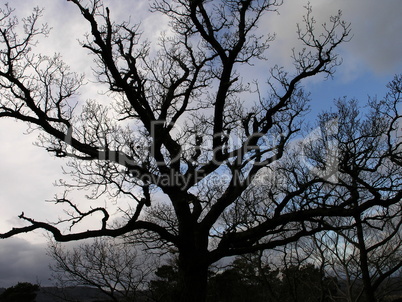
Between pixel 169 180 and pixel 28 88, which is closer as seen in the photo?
pixel 169 180

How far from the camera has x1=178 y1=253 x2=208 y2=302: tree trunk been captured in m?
7.42

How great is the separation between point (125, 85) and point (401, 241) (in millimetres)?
15488

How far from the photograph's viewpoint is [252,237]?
8078 mm

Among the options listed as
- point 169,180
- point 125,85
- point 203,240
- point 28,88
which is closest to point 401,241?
point 203,240

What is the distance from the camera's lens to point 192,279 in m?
7.60

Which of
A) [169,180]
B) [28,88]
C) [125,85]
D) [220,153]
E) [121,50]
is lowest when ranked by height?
[169,180]

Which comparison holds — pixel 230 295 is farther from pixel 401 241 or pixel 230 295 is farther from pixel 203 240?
pixel 203 240

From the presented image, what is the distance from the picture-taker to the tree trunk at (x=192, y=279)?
7.42 m

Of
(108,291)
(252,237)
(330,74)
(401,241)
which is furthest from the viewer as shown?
(401,241)

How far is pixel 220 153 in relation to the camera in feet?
28.1

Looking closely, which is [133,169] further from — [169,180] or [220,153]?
[220,153]

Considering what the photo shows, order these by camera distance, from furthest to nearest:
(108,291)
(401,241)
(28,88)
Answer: (401,241) → (108,291) → (28,88)

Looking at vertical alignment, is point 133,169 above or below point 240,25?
below

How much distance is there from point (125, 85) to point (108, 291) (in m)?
7.21
